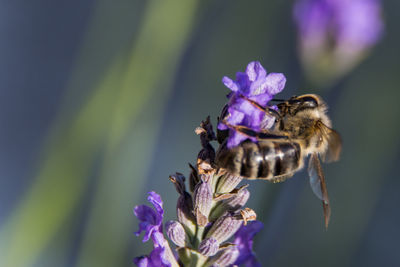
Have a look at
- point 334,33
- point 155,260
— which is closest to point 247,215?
point 155,260

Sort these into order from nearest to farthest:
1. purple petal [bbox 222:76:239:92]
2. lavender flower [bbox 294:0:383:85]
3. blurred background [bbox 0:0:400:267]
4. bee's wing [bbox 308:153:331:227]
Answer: purple petal [bbox 222:76:239:92], bee's wing [bbox 308:153:331:227], blurred background [bbox 0:0:400:267], lavender flower [bbox 294:0:383:85]

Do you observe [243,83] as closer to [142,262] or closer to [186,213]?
[186,213]

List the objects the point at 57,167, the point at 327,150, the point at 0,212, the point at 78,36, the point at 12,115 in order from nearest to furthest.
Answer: the point at 327,150 → the point at 57,167 → the point at 0,212 → the point at 12,115 → the point at 78,36

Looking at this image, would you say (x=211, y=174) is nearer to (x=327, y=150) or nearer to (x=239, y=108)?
(x=239, y=108)

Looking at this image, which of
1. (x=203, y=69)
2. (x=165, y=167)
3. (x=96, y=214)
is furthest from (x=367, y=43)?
(x=96, y=214)

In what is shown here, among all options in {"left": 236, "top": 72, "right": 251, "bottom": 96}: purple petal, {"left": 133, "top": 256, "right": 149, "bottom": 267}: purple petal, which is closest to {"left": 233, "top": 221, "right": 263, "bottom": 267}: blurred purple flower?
{"left": 133, "top": 256, "right": 149, "bottom": 267}: purple petal

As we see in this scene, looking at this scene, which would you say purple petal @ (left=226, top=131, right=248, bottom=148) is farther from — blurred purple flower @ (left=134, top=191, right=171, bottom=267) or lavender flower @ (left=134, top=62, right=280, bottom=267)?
blurred purple flower @ (left=134, top=191, right=171, bottom=267)
